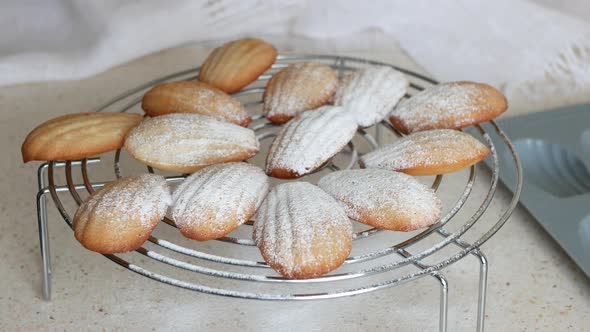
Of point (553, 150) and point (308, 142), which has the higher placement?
point (308, 142)

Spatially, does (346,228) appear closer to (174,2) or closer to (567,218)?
(567,218)

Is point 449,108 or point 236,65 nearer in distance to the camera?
point 449,108

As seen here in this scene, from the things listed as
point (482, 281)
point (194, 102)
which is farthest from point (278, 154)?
point (482, 281)

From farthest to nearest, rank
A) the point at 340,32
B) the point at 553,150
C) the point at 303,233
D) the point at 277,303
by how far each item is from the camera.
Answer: the point at 340,32 → the point at 553,150 → the point at 277,303 → the point at 303,233

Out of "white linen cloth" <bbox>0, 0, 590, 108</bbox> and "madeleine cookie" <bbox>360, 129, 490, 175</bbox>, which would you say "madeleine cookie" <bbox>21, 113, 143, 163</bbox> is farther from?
"white linen cloth" <bbox>0, 0, 590, 108</bbox>

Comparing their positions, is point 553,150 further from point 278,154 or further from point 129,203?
point 129,203

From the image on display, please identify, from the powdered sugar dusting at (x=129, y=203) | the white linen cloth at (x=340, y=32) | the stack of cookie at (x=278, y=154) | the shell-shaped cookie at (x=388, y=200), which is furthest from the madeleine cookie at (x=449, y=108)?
the white linen cloth at (x=340, y=32)

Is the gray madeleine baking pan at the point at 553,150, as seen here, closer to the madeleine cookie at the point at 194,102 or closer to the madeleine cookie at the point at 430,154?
the madeleine cookie at the point at 430,154
